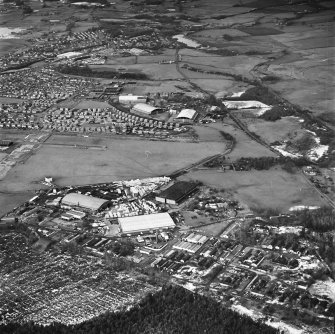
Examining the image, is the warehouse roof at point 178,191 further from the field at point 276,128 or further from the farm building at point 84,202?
the field at point 276,128

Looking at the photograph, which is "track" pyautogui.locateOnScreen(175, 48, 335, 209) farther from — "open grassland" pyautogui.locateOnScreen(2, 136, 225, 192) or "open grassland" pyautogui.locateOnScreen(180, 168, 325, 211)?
"open grassland" pyautogui.locateOnScreen(2, 136, 225, 192)

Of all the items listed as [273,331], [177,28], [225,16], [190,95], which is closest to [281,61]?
[190,95]

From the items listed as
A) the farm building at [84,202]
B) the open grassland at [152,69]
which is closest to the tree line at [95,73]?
the open grassland at [152,69]

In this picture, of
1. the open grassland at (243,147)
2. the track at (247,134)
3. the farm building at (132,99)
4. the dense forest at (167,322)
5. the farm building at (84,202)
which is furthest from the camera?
the farm building at (132,99)

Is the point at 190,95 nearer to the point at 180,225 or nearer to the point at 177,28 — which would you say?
the point at 180,225

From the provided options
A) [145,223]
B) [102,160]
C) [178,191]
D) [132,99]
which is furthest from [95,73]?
[145,223]

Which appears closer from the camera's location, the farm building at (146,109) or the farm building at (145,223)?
the farm building at (145,223)
